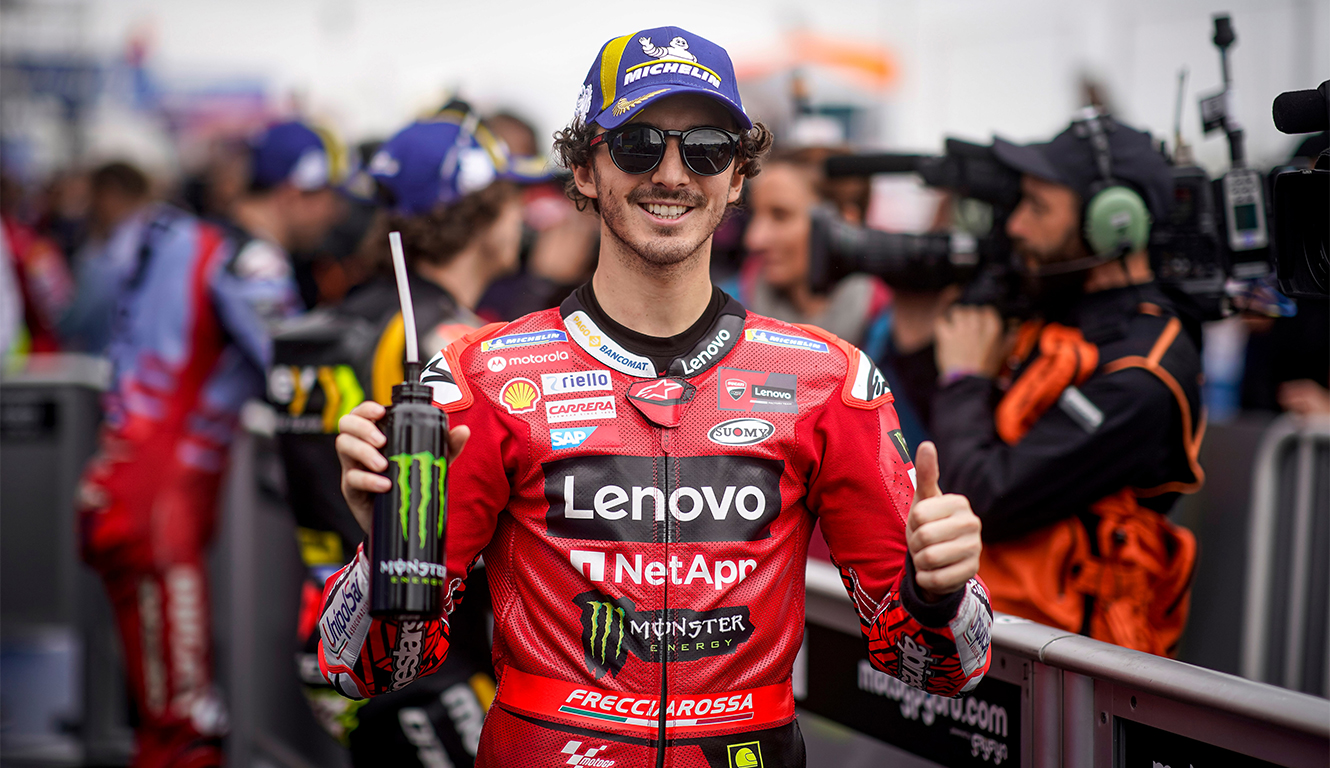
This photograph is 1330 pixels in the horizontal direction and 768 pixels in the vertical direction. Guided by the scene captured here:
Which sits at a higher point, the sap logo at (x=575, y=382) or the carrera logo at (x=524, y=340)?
the carrera logo at (x=524, y=340)

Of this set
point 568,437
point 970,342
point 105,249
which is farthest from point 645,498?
point 105,249

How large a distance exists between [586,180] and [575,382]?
1.15ft

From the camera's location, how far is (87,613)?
5156 millimetres

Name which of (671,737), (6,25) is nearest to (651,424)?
(671,737)

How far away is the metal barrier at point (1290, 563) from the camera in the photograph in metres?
3.58

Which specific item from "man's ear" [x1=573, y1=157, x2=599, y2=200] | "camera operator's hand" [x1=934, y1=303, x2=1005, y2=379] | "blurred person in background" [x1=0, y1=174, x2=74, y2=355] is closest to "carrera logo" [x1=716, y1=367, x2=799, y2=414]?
"man's ear" [x1=573, y1=157, x2=599, y2=200]

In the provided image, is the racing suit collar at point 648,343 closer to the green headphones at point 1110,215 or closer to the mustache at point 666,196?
the mustache at point 666,196

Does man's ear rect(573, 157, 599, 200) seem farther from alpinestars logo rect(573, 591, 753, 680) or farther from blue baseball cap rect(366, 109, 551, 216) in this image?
blue baseball cap rect(366, 109, 551, 216)

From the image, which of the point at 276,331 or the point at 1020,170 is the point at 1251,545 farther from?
the point at 276,331

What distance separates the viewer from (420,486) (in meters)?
1.37

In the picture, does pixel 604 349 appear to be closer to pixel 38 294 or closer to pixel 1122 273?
pixel 1122 273

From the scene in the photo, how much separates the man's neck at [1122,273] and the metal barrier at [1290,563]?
4.76 ft

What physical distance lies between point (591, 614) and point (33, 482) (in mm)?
5235

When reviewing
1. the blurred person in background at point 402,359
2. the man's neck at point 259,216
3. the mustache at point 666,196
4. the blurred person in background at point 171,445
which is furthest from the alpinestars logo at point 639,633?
the man's neck at point 259,216
